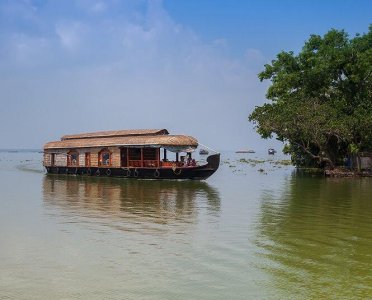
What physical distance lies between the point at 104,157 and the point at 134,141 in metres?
3.96

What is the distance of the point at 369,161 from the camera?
114 ft

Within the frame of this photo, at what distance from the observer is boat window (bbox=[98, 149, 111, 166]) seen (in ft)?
108

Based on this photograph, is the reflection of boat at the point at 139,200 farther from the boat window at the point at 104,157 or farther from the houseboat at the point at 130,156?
the boat window at the point at 104,157

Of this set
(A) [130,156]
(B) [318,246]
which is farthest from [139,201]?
(A) [130,156]

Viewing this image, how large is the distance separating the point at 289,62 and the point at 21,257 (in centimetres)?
3074

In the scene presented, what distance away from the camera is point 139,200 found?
19.5 m

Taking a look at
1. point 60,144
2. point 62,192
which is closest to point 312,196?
point 62,192

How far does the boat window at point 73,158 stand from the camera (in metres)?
35.9

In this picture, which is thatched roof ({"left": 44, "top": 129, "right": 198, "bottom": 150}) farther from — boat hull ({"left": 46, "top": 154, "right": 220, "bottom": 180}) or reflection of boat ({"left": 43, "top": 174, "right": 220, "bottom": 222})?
reflection of boat ({"left": 43, "top": 174, "right": 220, "bottom": 222})

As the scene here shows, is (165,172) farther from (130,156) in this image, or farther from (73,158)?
(73,158)

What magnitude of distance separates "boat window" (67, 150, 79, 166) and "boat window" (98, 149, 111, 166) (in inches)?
121

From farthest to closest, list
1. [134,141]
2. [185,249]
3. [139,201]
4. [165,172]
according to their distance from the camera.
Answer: [134,141], [165,172], [139,201], [185,249]

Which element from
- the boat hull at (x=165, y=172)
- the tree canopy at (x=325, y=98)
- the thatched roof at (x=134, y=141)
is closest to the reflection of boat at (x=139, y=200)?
the boat hull at (x=165, y=172)

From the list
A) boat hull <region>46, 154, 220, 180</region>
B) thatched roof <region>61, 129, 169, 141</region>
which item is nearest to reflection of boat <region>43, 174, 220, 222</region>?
boat hull <region>46, 154, 220, 180</region>
